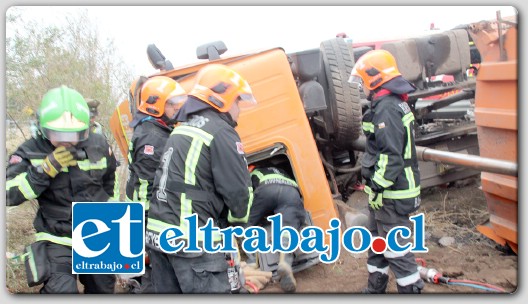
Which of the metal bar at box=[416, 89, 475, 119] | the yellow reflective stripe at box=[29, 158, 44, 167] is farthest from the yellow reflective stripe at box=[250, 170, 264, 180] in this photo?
the metal bar at box=[416, 89, 475, 119]

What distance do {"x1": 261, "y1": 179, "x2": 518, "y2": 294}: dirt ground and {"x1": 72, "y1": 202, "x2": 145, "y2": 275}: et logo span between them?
849 mm

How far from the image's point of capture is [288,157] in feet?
12.4

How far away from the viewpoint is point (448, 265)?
3537 mm

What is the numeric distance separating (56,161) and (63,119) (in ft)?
0.78

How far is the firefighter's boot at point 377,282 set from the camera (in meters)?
3.40

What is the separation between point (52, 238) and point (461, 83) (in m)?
3.77

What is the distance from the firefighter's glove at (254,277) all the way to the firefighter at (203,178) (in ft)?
1.37

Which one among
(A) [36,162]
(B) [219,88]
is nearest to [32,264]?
(A) [36,162]

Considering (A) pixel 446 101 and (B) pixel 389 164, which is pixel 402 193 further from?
(A) pixel 446 101

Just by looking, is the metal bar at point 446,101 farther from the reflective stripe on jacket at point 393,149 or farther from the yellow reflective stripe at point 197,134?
the yellow reflective stripe at point 197,134

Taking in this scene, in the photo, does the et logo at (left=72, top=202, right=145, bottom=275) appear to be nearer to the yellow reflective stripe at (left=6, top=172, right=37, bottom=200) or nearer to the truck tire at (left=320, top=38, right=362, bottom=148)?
the yellow reflective stripe at (left=6, top=172, right=37, bottom=200)

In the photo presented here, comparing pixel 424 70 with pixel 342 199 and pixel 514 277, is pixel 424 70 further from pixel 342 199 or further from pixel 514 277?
pixel 514 277

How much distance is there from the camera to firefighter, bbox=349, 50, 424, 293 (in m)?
3.27

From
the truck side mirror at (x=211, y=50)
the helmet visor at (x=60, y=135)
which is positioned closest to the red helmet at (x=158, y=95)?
the truck side mirror at (x=211, y=50)
